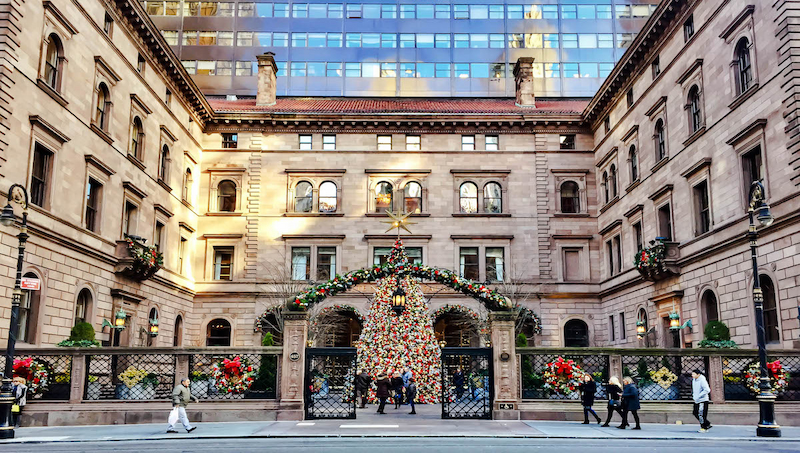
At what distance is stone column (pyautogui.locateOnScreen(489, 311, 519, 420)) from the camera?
22.0 m

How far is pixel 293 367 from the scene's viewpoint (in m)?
22.1

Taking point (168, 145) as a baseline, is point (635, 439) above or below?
below

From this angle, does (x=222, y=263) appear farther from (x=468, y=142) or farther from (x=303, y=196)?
(x=468, y=142)

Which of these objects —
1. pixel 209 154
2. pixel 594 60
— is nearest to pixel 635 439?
pixel 209 154

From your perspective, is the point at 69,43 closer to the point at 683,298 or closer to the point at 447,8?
the point at 683,298

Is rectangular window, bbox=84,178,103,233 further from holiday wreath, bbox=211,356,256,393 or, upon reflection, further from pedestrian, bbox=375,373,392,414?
pedestrian, bbox=375,373,392,414

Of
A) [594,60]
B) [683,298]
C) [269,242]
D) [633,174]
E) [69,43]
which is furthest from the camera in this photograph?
[594,60]

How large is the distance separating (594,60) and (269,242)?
36.6 meters

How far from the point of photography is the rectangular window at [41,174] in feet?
88.4

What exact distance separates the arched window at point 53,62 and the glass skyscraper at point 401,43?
35.9 m

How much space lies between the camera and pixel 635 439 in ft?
58.0

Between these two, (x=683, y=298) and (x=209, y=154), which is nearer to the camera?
(x=683, y=298)

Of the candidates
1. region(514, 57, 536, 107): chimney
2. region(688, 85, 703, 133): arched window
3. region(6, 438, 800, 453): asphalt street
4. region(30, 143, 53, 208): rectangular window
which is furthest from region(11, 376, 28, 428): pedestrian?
region(514, 57, 536, 107): chimney

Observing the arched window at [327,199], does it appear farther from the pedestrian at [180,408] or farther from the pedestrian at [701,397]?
the pedestrian at [701,397]
